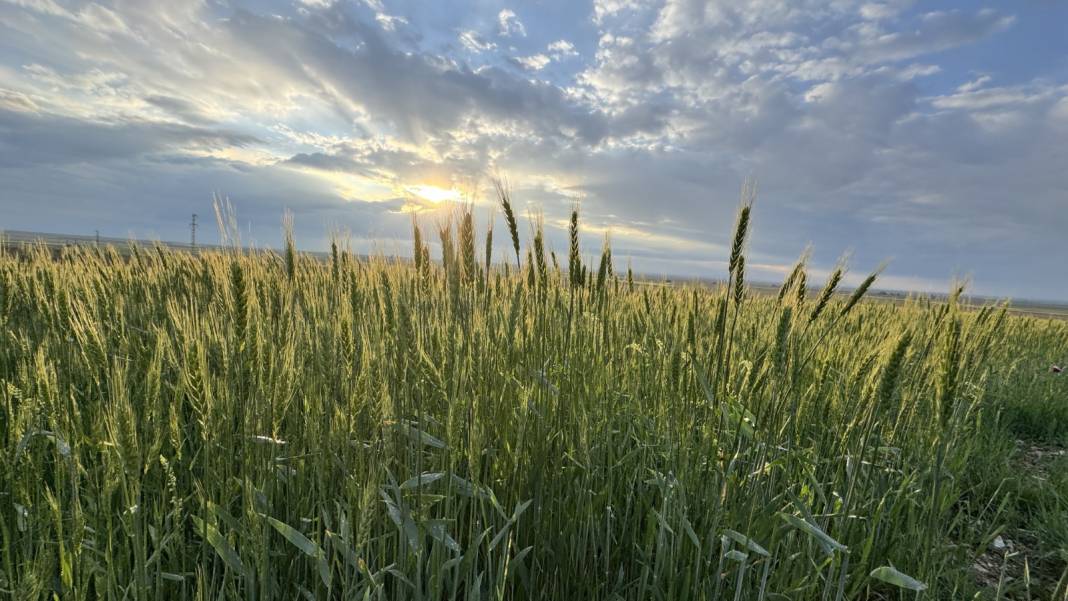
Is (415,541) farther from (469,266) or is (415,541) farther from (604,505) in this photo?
(469,266)

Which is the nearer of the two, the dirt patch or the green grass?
the green grass

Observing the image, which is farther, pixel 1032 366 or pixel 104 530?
pixel 1032 366

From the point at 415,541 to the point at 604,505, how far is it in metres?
0.96

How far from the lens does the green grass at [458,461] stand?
1378mm

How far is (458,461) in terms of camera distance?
6.68ft

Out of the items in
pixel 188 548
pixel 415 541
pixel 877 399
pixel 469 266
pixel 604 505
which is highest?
pixel 469 266

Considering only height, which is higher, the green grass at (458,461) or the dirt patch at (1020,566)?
the green grass at (458,461)

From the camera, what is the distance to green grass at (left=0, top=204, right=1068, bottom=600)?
1.38 m

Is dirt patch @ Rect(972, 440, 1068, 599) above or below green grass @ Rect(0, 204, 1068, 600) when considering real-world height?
below

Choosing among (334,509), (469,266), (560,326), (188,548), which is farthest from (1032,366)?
(188,548)

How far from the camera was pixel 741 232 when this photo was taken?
1.79 meters

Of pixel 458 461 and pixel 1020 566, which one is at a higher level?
pixel 458 461

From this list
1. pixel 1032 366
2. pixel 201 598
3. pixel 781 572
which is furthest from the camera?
pixel 1032 366

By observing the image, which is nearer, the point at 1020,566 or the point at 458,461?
the point at 458,461
